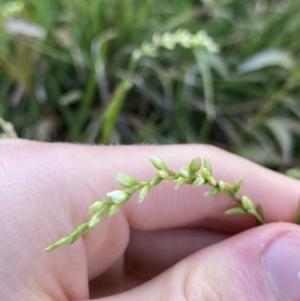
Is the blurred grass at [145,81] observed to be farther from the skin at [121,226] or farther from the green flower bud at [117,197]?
the green flower bud at [117,197]

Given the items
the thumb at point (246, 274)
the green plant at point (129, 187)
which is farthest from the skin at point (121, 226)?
the green plant at point (129, 187)

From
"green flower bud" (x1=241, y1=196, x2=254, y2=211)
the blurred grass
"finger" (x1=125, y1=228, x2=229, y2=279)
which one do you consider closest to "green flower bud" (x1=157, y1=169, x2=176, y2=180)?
"green flower bud" (x1=241, y1=196, x2=254, y2=211)

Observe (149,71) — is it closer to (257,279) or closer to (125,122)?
(125,122)

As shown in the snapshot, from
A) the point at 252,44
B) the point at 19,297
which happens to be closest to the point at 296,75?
the point at 252,44

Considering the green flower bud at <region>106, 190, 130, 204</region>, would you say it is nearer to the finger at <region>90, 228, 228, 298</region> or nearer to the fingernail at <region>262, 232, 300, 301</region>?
the fingernail at <region>262, 232, 300, 301</region>

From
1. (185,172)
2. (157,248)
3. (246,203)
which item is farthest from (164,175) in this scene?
(157,248)

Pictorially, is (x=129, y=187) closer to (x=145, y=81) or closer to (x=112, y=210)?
(x=112, y=210)
